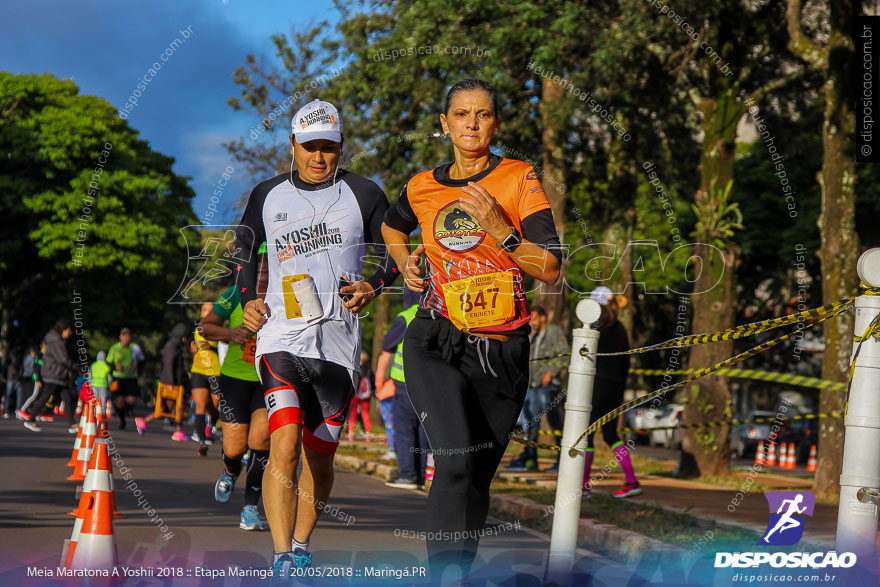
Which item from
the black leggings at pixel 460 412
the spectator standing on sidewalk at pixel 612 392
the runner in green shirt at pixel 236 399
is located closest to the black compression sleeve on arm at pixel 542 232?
the black leggings at pixel 460 412

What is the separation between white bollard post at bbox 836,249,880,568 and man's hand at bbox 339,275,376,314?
7.48 ft

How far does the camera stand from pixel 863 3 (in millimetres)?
13445

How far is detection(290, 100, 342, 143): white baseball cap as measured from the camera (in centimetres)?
574

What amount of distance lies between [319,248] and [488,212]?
55.5 inches

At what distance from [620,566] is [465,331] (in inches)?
120

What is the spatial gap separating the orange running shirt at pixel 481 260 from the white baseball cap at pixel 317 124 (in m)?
1.18

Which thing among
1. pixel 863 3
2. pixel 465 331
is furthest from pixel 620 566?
pixel 863 3

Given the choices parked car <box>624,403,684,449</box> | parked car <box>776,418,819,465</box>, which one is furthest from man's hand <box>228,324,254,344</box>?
parked car <box>624,403,684,449</box>

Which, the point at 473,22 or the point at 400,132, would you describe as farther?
the point at 400,132

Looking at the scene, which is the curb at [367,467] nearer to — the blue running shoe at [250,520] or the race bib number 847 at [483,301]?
the blue running shoe at [250,520]

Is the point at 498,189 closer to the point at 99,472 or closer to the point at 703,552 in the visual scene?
the point at 99,472

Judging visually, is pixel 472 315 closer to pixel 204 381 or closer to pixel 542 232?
pixel 542 232

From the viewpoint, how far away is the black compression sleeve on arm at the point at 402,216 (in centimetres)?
505

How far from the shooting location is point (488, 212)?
4488mm
